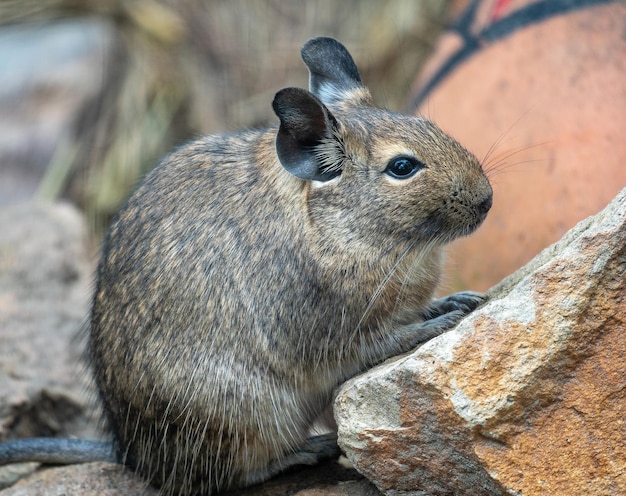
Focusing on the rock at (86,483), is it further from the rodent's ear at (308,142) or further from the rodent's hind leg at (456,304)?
the rodent's ear at (308,142)

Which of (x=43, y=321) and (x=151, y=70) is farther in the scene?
(x=151, y=70)

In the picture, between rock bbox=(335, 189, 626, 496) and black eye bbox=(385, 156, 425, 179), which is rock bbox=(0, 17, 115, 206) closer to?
black eye bbox=(385, 156, 425, 179)

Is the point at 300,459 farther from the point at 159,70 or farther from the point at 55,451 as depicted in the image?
the point at 159,70

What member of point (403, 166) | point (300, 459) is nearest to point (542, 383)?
point (403, 166)

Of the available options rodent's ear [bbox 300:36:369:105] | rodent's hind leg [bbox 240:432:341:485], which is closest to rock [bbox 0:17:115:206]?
rodent's ear [bbox 300:36:369:105]

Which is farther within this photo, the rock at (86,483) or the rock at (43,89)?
the rock at (43,89)

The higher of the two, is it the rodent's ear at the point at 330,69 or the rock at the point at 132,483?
the rodent's ear at the point at 330,69

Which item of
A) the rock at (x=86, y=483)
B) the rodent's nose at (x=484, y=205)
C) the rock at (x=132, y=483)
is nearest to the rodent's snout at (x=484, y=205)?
the rodent's nose at (x=484, y=205)
